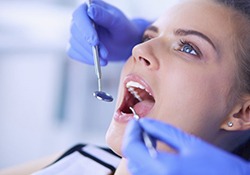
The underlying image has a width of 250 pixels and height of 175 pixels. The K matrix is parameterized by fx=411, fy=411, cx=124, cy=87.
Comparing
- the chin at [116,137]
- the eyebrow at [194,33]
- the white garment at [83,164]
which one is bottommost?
the white garment at [83,164]

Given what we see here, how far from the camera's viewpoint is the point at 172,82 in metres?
1.14

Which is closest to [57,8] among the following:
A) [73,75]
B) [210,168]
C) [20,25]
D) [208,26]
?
[20,25]

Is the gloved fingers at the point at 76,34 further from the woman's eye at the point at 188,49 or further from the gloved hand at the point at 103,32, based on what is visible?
the woman's eye at the point at 188,49

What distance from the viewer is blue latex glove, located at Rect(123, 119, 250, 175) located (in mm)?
802

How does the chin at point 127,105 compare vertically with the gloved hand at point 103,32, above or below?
below

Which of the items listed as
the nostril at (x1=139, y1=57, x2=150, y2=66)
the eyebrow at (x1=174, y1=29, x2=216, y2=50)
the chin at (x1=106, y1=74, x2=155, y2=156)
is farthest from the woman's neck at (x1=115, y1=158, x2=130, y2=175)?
the eyebrow at (x1=174, y1=29, x2=216, y2=50)

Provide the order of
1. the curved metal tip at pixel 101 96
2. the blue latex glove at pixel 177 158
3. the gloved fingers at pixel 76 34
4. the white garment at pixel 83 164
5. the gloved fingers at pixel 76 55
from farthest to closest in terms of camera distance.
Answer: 1. the gloved fingers at pixel 76 55
2. the gloved fingers at pixel 76 34
3. the white garment at pixel 83 164
4. the curved metal tip at pixel 101 96
5. the blue latex glove at pixel 177 158

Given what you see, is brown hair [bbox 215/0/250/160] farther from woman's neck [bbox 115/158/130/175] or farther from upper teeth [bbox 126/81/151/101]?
woman's neck [bbox 115/158/130/175]

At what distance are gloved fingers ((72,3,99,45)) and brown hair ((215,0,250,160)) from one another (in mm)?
425

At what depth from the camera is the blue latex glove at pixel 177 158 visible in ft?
2.63

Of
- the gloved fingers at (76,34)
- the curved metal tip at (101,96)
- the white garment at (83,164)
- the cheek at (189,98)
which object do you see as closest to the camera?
the cheek at (189,98)

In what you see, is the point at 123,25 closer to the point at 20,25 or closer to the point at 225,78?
the point at 225,78

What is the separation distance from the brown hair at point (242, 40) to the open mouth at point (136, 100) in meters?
0.27

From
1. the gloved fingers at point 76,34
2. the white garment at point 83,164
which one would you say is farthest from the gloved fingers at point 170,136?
the gloved fingers at point 76,34
